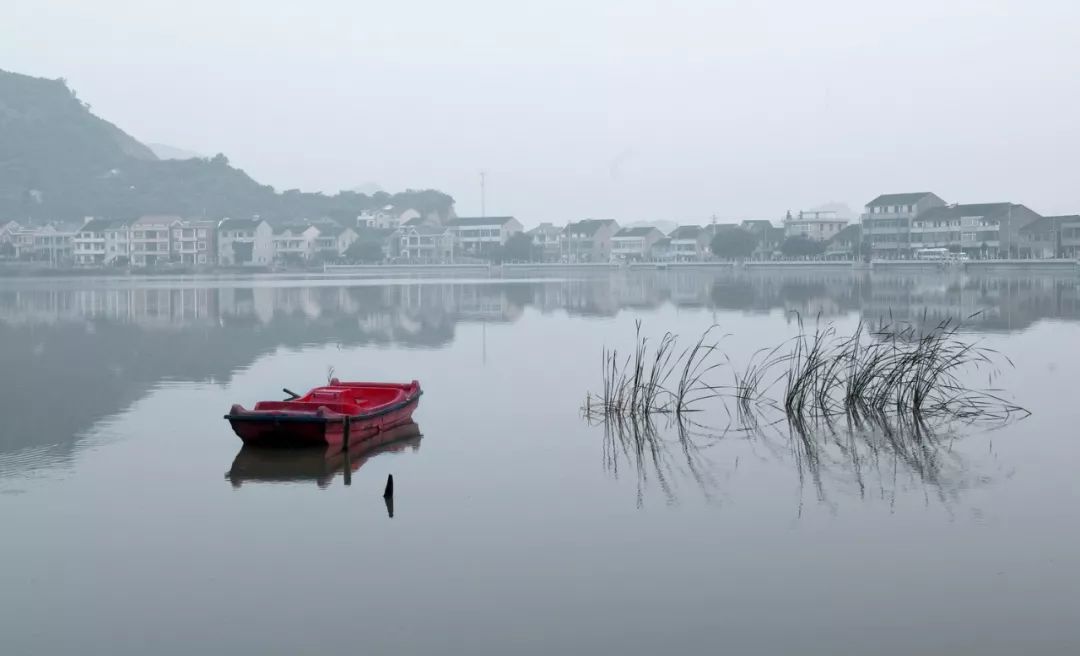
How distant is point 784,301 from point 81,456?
3411 centimetres

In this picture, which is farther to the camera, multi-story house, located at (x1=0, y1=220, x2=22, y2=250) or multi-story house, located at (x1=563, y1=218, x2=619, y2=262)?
multi-story house, located at (x1=563, y1=218, x2=619, y2=262)

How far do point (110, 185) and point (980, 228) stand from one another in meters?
110

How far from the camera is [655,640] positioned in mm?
6496

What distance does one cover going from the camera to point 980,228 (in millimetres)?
87438

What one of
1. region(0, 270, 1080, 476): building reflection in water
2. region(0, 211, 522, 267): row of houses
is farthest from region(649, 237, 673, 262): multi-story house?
region(0, 270, 1080, 476): building reflection in water

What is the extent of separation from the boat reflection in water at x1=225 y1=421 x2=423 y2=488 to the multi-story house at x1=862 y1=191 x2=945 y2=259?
288 feet

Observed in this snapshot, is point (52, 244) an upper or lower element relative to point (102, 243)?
upper

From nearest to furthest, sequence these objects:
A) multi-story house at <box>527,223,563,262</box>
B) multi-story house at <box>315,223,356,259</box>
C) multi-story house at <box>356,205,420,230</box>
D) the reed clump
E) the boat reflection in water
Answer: the boat reflection in water
the reed clump
multi-story house at <box>315,223,356,259</box>
multi-story house at <box>527,223,563,262</box>
multi-story house at <box>356,205,420,230</box>

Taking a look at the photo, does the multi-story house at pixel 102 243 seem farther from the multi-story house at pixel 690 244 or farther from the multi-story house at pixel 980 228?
the multi-story house at pixel 980 228

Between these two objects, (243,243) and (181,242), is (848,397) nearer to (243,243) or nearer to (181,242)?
(243,243)

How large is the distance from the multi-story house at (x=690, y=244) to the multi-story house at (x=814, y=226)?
9.60 meters

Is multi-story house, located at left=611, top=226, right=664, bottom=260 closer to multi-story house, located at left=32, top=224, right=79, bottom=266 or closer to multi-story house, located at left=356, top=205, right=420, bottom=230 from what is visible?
multi-story house, located at left=356, top=205, right=420, bottom=230

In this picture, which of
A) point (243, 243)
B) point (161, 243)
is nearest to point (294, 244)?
point (243, 243)

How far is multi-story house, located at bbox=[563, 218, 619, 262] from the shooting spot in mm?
121312
